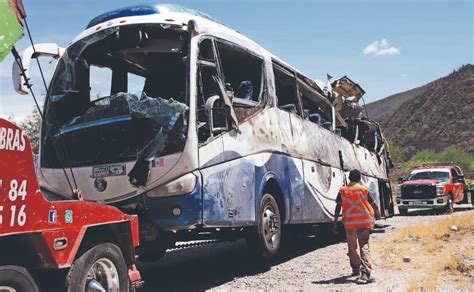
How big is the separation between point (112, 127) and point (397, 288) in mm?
4526

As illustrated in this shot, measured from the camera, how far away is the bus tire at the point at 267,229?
8195mm

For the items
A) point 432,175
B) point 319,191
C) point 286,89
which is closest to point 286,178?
point 319,191

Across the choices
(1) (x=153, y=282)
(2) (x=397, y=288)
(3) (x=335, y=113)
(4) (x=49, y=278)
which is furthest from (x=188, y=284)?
(3) (x=335, y=113)

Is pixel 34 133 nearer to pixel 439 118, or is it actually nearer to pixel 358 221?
pixel 358 221

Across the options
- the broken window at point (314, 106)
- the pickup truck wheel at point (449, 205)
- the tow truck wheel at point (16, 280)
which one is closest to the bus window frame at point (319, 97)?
the broken window at point (314, 106)

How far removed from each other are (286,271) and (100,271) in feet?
14.1

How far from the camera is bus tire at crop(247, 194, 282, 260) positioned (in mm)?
8195

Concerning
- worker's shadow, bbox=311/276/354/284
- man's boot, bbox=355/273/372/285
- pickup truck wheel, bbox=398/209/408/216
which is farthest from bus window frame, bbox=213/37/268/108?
pickup truck wheel, bbox=398/209/408/216

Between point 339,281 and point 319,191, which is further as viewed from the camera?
point 319,191

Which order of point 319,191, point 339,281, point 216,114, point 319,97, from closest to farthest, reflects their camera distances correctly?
1. point 216,114
2. point 339,281
3. point 319,191
4. point 319,97

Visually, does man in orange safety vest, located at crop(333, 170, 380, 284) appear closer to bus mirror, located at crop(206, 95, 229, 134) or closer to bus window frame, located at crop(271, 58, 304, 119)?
bus mirror, located at crop(206, 95, 229, 134)

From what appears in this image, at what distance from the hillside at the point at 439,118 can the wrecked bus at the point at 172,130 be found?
195ft

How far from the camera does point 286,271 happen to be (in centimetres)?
912

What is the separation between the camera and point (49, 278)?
4.85 m
